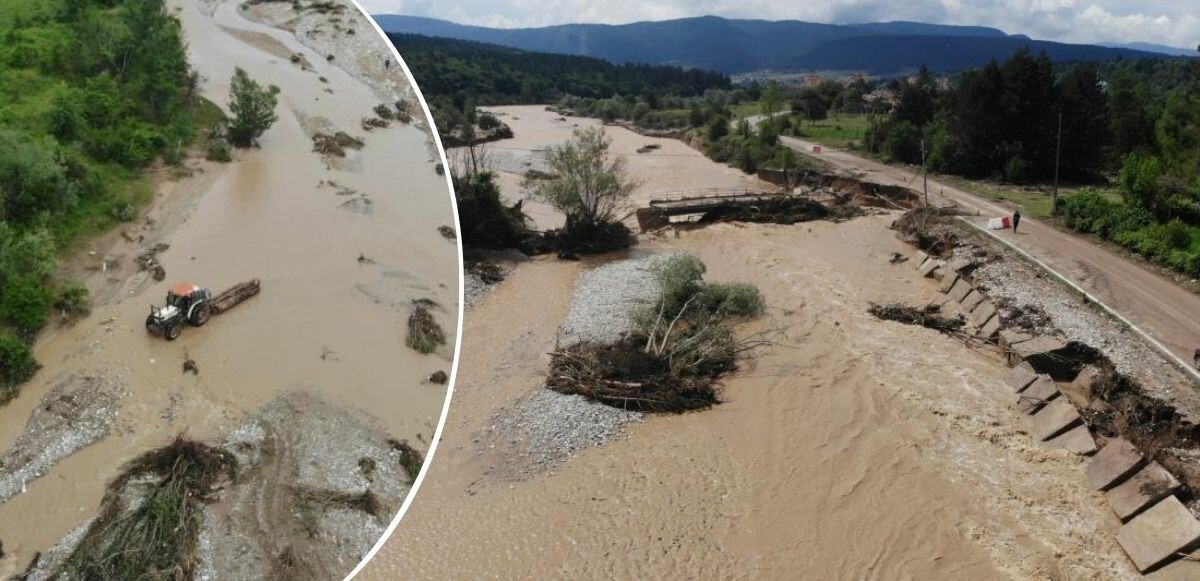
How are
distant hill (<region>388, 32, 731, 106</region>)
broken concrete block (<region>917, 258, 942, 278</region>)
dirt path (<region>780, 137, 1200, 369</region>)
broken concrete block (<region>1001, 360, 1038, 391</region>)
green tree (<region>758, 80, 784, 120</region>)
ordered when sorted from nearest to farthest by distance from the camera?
broken concrete block (<region>1001, 360, 1038, 391</region>)
dirt path (<region>780, 137, 1200, 369</region>)
broken concrete block (<region>917, 258, 942, 278</region>)
green tree (<region>758, 80, 784, 120</region>)
distant hill (<region>388, 32, 731, 106</region>)

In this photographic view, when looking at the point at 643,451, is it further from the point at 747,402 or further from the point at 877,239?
the point at 877,239

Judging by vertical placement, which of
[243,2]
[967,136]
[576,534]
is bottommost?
[576,534]

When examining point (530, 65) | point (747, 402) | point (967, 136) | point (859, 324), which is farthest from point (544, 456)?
point (530, 65)

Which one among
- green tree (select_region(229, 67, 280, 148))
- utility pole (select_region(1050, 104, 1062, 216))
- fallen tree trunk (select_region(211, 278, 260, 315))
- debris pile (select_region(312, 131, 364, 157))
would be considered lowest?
utility pole (select_region(1050, 104, 1062, 216))

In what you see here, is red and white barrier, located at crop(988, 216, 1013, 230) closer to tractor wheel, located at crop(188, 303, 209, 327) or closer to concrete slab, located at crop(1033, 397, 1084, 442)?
concrete slab, located at crop(1033, 397, 1084, 442)

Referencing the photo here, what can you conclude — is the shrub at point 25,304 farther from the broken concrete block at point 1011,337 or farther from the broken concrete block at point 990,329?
the broken concrete block at point 990,329

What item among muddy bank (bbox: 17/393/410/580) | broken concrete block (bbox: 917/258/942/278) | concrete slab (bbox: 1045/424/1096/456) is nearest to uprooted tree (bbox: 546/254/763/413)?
concrete slab (bbox: 1045/424/1096/456)

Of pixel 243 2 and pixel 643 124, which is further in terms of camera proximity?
pixel 643 124

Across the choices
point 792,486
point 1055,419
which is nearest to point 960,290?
point 1055,419
